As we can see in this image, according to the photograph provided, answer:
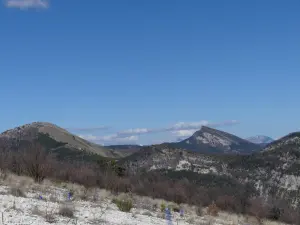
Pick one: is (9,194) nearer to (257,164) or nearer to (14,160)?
(14,160)

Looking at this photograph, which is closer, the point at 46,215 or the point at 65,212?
the point at 46,215

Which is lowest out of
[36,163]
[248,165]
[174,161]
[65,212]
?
[65,212]

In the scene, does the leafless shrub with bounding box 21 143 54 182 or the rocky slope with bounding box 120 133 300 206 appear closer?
the leafless shrub with bounding box 21 143 54 182

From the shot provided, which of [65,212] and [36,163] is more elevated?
[36,163]

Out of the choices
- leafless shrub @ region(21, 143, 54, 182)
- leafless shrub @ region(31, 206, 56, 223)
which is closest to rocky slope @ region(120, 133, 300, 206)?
leafless shrub @ region(21, 143, 54, 182)

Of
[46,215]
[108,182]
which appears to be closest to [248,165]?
[108,182]

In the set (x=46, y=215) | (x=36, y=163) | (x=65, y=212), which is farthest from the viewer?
(x=36, y=163)

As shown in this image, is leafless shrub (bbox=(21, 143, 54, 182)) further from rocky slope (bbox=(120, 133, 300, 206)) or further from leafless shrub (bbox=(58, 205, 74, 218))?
rocky slope (bbox=(120, 133, 300, 206))

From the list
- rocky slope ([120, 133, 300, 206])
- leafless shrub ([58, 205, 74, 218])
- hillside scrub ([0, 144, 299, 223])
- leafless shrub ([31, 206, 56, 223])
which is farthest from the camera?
rocky slope ([120, 133, 300, 206])

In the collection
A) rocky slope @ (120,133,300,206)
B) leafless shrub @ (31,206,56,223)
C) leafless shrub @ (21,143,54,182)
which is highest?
rocky slope @ (120,133,300,206)

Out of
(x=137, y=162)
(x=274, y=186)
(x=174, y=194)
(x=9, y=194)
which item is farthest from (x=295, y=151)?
(x=9, y=194)

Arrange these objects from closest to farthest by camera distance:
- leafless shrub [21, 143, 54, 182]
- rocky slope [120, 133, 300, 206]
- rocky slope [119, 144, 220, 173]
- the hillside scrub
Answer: leafless shrub [21, 143, 54, 182] < the hillside scrub < rocky slope [120, 133, 300, 206] < rocky slope [119, 144, 220, 173]

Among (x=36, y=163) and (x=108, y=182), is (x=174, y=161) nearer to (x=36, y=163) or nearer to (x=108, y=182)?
(x=108, y=182)

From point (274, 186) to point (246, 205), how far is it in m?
111
